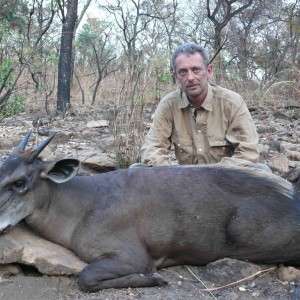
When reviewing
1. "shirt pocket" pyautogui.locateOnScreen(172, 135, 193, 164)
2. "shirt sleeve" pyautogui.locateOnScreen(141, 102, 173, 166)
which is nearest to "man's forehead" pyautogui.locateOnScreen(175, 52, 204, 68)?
"shirt sleeve" pyautogui.locateOnScreen(141, 102, 173, 166)

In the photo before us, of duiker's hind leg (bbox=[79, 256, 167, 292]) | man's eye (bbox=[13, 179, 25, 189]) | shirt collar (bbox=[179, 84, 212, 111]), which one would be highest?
shirt collar (bbox=[179, 84, 212, 111])

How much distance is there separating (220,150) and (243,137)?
11.1 inches

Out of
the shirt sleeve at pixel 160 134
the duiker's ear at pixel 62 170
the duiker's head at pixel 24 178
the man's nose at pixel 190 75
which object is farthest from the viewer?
the shirt sleeve at pixel 160 134

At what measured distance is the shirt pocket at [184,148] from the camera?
17.3ft

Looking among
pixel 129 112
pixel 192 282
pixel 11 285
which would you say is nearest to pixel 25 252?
pixel 11 285

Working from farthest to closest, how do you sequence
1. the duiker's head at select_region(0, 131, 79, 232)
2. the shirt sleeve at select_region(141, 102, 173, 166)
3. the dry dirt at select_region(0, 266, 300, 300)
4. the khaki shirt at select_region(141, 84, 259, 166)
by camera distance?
the shirt sleeve at select_region(141, 102, 173, 166)
the khaki shirt at select_region(141, 84, 259, 166)
the duiker's head at select_region(0, 131, 79, 232)
the dry dirt at select_region(0, 266, 300, 300)

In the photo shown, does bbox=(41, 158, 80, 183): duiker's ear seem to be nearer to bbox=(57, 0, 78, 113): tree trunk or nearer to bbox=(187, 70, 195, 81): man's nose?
bbox=(187, 70, 195, 81): man's nose

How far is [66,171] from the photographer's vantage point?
3.96m

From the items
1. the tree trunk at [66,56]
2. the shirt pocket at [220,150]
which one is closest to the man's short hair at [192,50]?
the shirt pocket at [220,150]

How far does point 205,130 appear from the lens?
5172 mm

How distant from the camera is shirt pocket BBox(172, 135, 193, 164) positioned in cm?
528

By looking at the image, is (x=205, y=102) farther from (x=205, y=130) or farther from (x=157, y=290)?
(x=157, y=290)

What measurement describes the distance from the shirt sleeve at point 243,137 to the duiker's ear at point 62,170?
1551 mm

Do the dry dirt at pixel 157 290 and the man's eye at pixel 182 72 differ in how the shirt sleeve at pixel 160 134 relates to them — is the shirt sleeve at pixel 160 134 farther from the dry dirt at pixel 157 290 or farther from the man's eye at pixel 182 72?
the dry dirt at pixel 157 290
